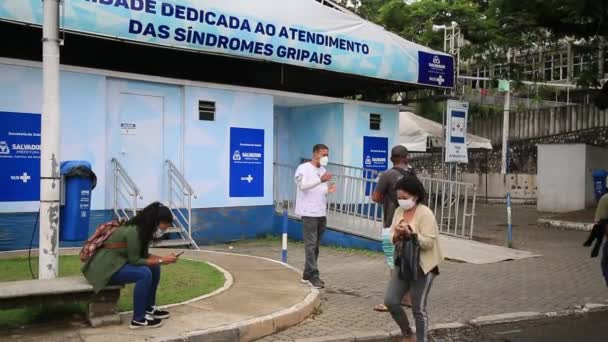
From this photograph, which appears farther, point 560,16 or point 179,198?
point 560,16

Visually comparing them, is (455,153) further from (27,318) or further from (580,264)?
(27,318)

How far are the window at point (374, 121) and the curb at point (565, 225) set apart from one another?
5.81 metres

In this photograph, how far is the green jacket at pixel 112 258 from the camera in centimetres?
554

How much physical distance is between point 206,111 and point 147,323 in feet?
23.0

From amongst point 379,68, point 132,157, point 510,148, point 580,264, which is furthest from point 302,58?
point 510,148

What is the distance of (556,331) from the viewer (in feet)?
21.4

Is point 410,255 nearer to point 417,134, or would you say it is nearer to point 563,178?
point 417,134

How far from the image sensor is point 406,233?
5.00 m

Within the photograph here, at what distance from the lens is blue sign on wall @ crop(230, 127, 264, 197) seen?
12484mm

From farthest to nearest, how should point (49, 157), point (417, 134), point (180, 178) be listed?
point (417, 134)
point (180, 178)
point (49, 157)

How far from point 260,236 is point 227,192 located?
4.22 ft

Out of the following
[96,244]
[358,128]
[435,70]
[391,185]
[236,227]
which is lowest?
[236,227]

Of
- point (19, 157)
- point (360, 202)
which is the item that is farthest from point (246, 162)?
point (19, 157)

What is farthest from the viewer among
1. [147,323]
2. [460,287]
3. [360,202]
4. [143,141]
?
[360,202]
